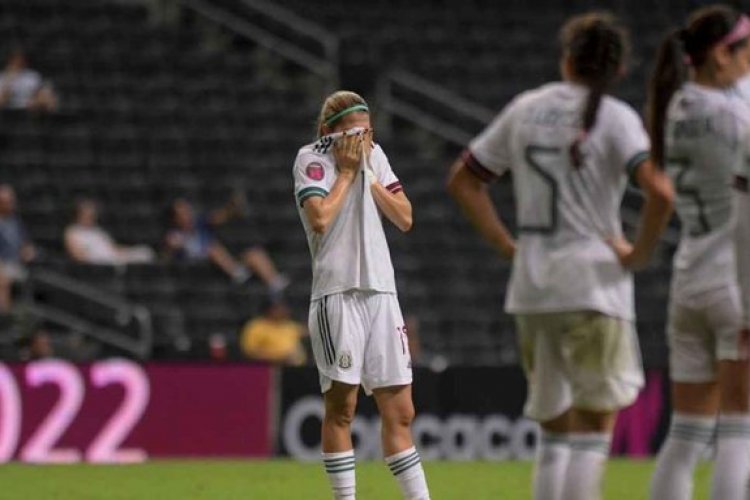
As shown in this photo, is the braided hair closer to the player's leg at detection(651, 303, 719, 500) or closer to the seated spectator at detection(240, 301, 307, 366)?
the player's leg at detection(651, 303, 719, 500)

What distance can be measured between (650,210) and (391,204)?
192cm

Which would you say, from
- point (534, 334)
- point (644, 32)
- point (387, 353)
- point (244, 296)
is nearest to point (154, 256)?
point (244, 296)

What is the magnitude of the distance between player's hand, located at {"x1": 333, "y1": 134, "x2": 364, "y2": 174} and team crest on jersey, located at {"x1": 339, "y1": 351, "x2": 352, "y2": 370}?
782 millimetres

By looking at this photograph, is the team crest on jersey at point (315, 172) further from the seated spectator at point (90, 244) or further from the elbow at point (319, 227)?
the seated spectator at point (90, 244)

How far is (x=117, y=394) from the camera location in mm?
15539

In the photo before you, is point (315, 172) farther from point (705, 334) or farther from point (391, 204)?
point (705, 334)

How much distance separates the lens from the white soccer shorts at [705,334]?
670cm

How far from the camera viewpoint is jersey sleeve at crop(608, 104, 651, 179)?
20.8ft

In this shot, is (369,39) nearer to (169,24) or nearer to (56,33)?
(169,24)

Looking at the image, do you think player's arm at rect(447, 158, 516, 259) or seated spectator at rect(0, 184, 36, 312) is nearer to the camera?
player's arm at rect(447, 158, 516, 259)

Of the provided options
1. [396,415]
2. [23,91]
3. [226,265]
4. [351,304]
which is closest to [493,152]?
[351,304]

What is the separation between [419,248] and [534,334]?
13.8m

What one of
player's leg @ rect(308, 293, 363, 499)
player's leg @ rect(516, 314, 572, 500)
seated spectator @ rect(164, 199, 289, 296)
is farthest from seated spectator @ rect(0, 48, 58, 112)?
player's leg @ rect(516, 314, 572, 500)

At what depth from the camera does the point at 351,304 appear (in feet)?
26.2
